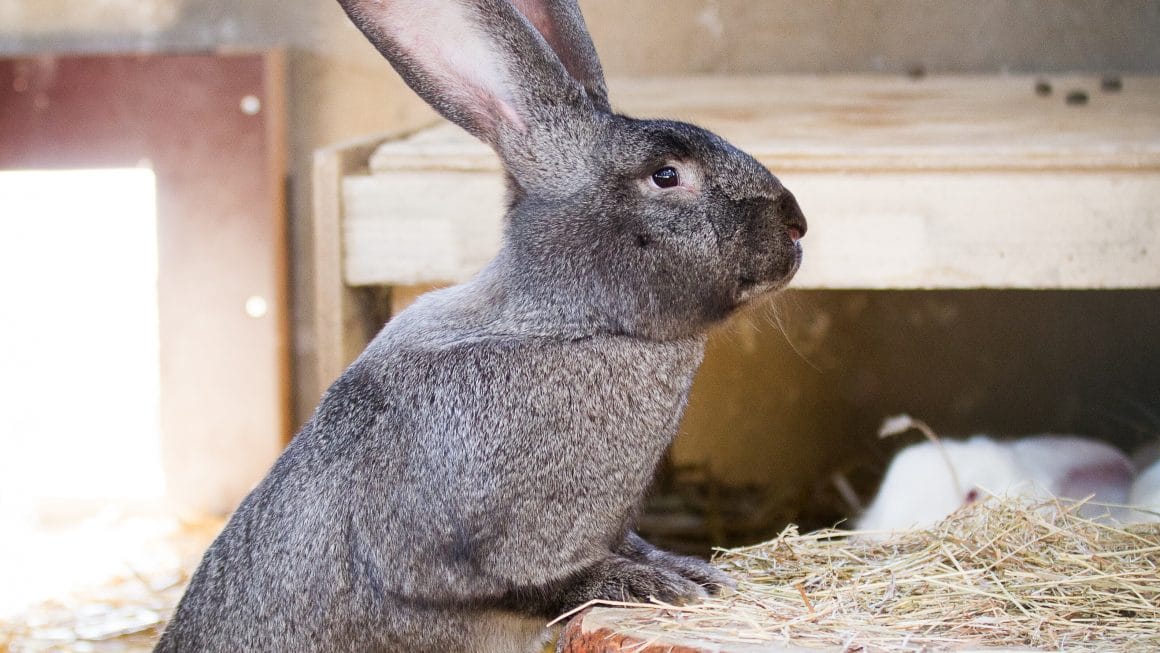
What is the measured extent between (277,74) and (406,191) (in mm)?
1304

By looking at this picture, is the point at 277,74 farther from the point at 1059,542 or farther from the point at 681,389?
the point at 1059,542

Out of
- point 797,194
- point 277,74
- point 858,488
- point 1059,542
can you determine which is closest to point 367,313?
point 797,194

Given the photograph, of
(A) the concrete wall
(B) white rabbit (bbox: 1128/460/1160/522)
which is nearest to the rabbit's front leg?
(B) white rabbit (bbox: 1128/460/1160/522)

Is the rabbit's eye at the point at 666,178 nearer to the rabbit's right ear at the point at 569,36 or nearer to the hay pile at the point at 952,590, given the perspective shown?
the rabbit's right ear at the point at 569,36

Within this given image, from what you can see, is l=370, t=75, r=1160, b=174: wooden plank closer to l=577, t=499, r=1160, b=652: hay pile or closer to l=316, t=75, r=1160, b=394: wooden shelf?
l=316, t=75, r=1160, b=394: wooden shelf

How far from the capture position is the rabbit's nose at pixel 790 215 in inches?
71.2

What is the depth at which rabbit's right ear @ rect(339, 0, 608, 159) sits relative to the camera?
5.82ft

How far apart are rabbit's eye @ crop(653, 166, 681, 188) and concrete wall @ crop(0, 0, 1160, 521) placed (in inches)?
75.9

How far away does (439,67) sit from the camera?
1821mm

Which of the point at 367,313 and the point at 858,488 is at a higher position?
the point at 367,313

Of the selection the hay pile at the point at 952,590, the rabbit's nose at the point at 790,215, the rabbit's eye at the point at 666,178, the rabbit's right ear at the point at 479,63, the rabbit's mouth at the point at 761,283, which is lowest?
the hay pile at the point at 952,590

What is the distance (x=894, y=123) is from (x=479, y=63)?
71.7 inches

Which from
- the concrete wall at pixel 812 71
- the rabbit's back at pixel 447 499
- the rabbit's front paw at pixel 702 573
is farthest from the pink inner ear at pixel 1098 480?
the rabbit's back at pixel 447 499

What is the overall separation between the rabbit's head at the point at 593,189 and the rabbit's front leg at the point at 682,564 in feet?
1.27
